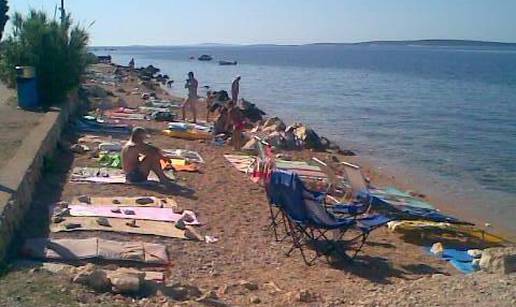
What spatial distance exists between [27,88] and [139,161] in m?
4.97

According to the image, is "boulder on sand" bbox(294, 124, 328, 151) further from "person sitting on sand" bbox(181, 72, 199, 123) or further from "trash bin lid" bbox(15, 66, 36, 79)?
"trash bin lid" bbox(15, 66, 36, 79)

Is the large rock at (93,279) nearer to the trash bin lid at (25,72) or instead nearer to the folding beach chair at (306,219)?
the folding beach chair at (306,219)

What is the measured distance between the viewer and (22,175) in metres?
7.38

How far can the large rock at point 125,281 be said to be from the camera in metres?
5.32

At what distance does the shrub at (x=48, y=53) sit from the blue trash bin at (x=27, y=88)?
413 mm

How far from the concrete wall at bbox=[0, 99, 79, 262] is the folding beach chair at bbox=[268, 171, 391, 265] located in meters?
2.55

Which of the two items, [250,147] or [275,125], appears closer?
[250,147]

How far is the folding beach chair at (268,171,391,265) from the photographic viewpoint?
7418 millimetres

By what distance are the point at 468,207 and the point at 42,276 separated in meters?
8.78

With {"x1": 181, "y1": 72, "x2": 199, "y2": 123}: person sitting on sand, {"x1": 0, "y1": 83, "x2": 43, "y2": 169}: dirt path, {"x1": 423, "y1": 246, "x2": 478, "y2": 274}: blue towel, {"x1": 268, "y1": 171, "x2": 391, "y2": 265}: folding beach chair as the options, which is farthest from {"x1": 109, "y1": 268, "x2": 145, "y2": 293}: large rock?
{"x1": 181, "y1": 72, "x2": 199, "y2": 123}: person sitting on sand

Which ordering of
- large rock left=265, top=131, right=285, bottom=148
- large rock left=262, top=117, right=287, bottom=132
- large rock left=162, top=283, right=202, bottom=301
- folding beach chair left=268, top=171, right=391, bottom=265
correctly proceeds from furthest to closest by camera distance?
large rock left=262, top=117, right=287, bottom=132
large rock left=265, top=131, right=285, bottom=148
folding beach chair left=268, top=171, right=391, bottom=265
large rock left=162, top=283, right=202, bottom=301

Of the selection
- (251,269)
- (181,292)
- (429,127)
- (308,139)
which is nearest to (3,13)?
(308,139)

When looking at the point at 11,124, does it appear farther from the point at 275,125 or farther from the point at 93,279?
the point at 275,125

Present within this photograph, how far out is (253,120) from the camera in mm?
22156
